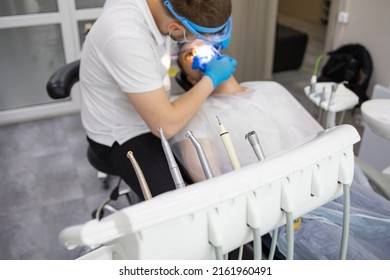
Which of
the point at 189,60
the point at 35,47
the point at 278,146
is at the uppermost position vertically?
the point at 189,60

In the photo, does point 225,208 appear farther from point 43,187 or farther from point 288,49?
point 288,49

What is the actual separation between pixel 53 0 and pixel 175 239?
7.58 ft

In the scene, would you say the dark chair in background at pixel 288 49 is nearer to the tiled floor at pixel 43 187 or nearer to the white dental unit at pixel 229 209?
the tiled floor at pixel 43 187

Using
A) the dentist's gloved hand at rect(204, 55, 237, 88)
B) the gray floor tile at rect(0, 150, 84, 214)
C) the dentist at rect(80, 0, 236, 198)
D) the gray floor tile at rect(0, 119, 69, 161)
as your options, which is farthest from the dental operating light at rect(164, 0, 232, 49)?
the gray floor tile at rect(0, 119, 69, 161)

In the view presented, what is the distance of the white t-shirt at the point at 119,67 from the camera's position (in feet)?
3.48

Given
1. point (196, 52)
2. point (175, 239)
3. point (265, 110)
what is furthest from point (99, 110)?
point (175, 239)

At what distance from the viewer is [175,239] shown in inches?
22.1

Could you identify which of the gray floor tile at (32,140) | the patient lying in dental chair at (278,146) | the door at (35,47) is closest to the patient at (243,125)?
the patient lying in dental chair at (278,146)

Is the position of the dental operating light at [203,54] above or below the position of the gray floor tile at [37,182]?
above

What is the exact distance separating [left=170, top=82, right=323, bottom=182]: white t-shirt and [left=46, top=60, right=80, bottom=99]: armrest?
0.39 metres

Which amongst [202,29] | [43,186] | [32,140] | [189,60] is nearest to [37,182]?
[43,186]

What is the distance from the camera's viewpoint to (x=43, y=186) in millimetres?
2074

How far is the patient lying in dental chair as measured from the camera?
85 centimetres

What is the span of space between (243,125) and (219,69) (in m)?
0.21
